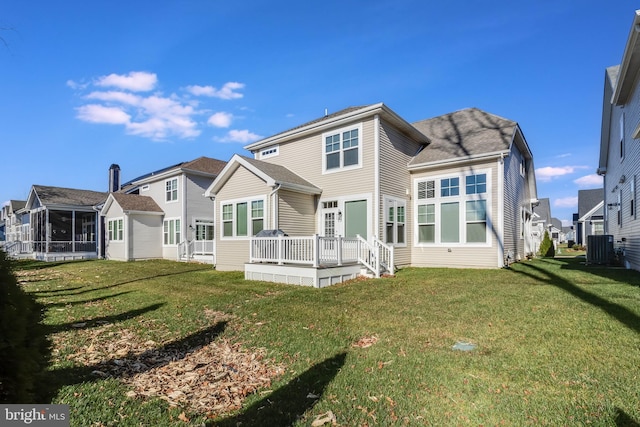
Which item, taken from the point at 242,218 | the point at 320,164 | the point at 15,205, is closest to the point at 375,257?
the point at 320,164

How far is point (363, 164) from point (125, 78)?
11.3 m

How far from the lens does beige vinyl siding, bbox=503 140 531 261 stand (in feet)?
44.4

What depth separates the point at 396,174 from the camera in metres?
13.6

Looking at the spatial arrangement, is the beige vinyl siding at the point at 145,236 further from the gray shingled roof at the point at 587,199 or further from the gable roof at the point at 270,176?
the gray shingled roof at the point at 587,199

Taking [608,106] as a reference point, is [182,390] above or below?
below

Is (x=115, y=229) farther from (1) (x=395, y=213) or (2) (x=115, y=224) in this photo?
(1) (x=395, y=213)

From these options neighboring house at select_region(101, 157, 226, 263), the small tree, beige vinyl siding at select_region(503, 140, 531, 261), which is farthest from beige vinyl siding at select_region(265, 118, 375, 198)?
the small tree

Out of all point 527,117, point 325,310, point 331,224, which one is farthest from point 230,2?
point 527,117

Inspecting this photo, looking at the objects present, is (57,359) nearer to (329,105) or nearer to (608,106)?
(329,105)

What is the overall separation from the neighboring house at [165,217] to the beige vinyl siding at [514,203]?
1651 cm

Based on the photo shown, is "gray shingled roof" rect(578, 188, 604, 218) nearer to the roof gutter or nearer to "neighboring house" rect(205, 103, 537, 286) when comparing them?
"neighboring house" rect(205, 103, 537, 286)

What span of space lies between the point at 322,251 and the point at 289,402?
7085 mm

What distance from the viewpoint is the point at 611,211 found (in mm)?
16781

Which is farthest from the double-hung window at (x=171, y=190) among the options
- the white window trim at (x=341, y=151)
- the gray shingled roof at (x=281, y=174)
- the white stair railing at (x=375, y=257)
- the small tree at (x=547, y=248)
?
the small tree at (x=547, y=248)
